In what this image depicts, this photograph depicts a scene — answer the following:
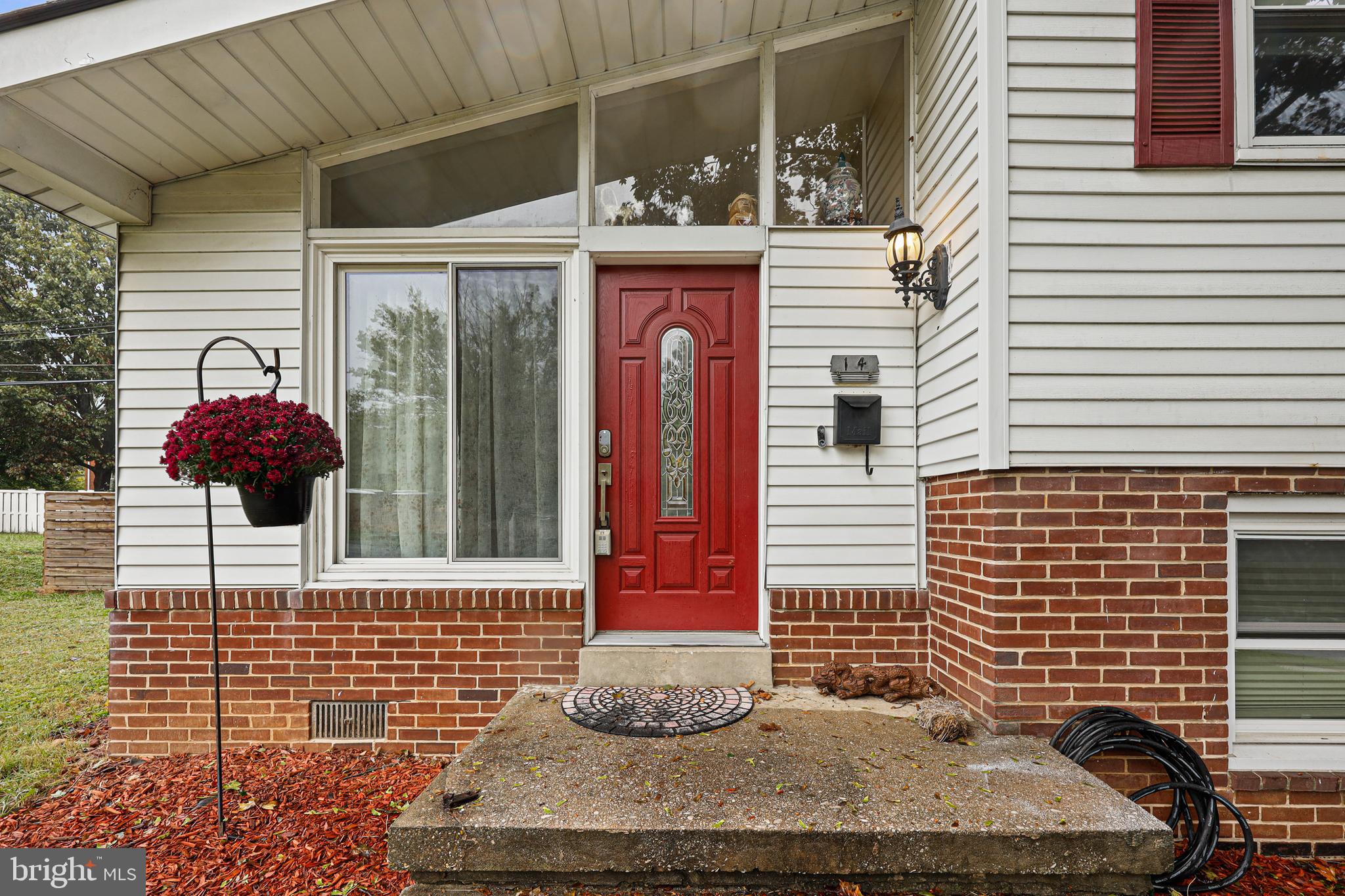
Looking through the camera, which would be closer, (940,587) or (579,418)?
(940,587)

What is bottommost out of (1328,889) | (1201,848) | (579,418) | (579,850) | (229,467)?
(1328,889)

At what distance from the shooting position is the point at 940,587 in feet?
9.37

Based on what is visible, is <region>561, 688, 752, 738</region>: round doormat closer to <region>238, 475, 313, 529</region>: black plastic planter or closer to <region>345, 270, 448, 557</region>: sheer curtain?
<region>345, 270, 448, 557</region>: sheer curtain

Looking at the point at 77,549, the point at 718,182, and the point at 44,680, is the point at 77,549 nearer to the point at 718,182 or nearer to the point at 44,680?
the point at 44,680

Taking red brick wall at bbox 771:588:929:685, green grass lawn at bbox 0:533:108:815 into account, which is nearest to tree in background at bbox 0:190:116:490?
green grass lawn at bbox 0:533:108:815

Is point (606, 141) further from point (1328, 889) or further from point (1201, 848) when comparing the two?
point (1328, 889)

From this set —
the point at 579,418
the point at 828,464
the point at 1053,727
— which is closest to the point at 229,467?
the point at 579,418

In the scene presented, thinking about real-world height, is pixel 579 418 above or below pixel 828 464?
above

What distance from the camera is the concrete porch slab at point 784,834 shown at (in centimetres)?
178

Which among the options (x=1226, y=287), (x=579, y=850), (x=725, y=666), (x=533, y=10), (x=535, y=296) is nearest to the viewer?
(x=579, y=850)

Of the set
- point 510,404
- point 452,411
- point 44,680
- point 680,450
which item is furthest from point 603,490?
point 44,680

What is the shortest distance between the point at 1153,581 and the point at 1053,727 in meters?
0.69

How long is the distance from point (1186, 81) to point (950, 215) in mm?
928

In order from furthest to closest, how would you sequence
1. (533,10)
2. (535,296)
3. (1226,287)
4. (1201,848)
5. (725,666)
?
1. (535,296)
2. (725,666)
3. (533,10)
4. (1226,287)
5. (1201,848)
